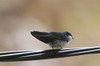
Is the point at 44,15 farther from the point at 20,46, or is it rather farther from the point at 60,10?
the point at 20,46

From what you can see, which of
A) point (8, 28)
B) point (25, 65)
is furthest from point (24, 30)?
point (25, 65)

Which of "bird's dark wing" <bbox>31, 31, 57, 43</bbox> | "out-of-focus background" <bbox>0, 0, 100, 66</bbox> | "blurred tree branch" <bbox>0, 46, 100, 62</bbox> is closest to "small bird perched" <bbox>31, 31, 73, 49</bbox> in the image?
"bird's dark wing" <bbox>31, 31, 57, 43</bbox>

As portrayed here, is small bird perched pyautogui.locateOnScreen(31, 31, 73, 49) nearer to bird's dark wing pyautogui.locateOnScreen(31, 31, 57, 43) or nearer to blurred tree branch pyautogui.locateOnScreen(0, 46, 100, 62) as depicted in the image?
bird's dark wing pyautogui.locateOnScreen(31, 31, 57, 43)

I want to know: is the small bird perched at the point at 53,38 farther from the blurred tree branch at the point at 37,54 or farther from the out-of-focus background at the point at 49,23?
the out-of-focus background at the point at 49,23

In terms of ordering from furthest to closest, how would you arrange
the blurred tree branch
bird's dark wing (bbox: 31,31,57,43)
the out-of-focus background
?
the out-of-focus background, bird's dark wing (bbox: 31,31,57,43), the blurred tree branch

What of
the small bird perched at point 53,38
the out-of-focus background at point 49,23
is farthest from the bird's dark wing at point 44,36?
the out-of-focus background at point 49,23
